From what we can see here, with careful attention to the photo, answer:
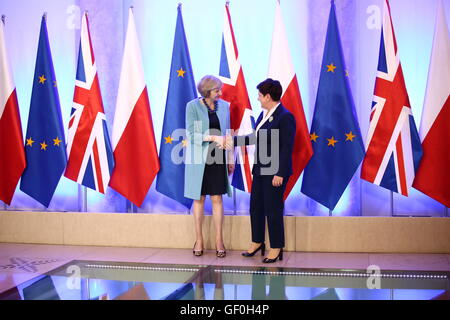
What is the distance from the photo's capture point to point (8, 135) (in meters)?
4.89

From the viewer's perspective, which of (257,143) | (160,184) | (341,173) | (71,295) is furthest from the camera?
(160,184)

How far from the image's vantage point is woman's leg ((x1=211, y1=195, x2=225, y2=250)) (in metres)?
4.30

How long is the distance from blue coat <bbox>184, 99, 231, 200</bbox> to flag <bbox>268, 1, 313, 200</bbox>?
547mm

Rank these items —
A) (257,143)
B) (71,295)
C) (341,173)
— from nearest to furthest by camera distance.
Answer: (71,295) → (257,143) → (341,173)

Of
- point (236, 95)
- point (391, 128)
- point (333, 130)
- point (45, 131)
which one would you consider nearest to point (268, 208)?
point (333, 130)

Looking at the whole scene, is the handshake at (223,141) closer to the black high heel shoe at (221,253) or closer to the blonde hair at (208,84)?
the blonde hair at (208,84)

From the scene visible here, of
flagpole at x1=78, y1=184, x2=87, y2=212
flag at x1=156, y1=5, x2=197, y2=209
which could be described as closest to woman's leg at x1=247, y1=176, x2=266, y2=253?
flag at x1=156, y1=5, x2=197, y2=209

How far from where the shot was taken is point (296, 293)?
320 centimetres

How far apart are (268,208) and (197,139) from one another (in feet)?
2.60

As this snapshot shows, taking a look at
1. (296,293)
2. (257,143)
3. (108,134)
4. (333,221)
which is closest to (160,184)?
(108,134)

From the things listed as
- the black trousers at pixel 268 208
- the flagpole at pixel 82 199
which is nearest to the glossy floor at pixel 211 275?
the black trousers at pixel 268 208

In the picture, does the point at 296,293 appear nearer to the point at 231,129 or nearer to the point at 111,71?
the point at 231,129

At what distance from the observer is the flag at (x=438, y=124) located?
420 cm

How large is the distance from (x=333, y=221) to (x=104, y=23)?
2.77 metres
